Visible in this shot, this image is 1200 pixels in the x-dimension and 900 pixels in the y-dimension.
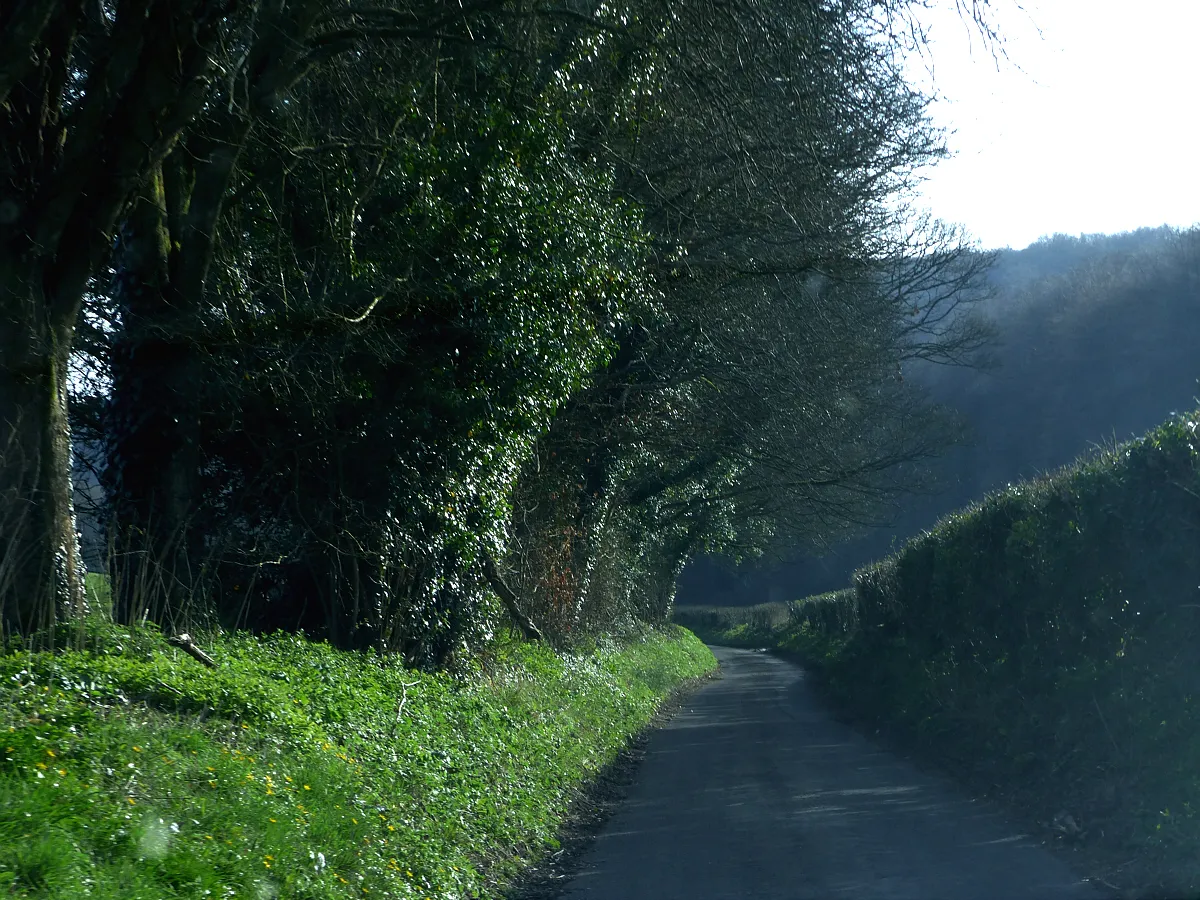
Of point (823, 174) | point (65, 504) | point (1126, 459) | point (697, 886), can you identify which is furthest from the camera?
point (823, 174)

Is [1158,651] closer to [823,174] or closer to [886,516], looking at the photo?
[823,174]

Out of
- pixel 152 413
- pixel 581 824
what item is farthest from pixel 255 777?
pixel 152 413

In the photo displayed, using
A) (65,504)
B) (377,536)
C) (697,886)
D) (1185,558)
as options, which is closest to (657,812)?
(697,886)

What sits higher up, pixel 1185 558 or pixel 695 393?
pixel 695 393

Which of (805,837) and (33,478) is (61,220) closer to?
(33,478)

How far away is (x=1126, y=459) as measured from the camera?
10.2 m

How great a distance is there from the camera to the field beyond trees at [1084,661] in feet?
28.0

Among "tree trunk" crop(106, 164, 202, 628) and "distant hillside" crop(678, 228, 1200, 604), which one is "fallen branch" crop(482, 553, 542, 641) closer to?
"tree trunk" crop(106, 164, 202, 628)

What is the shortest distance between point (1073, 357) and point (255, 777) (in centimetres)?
4974

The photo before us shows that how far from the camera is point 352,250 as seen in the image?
10.9 metres

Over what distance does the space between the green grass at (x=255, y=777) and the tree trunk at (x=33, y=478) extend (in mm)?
502

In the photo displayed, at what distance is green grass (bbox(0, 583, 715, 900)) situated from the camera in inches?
201

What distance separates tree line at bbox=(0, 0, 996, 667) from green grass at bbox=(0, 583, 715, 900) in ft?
3.86

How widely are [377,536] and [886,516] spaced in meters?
27.5
